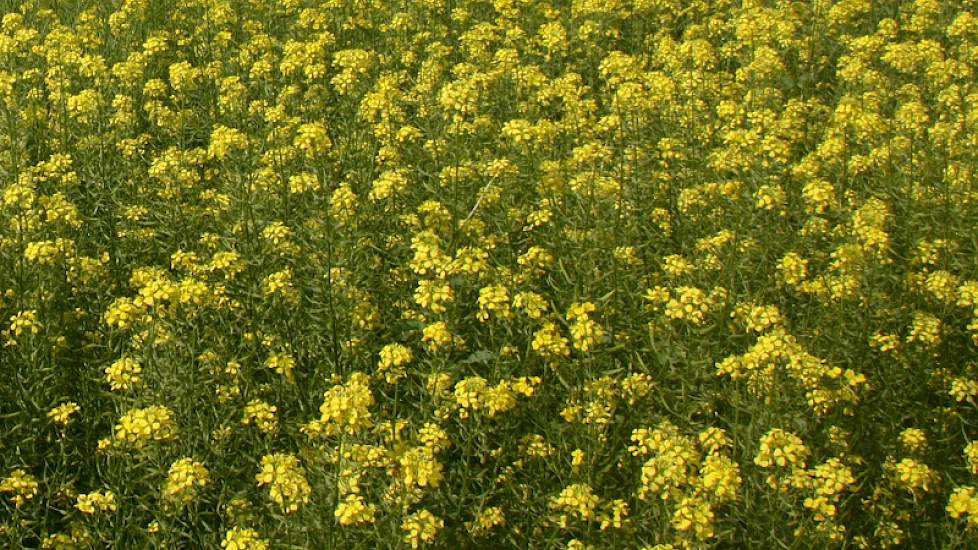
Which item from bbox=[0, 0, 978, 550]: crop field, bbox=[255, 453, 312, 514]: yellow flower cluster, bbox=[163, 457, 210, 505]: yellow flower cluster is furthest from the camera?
bbox=[0, 0, 978, 550]: crop field

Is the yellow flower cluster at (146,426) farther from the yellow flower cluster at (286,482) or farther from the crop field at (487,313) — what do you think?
the yellow flower cluster at (286,482)

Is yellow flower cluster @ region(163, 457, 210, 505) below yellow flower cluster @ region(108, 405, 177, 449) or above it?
below

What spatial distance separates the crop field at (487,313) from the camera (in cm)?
361

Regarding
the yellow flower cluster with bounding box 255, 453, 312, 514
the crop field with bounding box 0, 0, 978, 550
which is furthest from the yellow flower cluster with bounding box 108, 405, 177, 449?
the yellow flower cluster with bounding box 255, 453, 312, 514

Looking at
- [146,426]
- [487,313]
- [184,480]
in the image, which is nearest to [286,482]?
[184,480]

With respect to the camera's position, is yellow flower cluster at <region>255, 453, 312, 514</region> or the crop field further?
the crop field

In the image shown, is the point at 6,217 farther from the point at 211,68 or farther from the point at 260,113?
the point at 211,68

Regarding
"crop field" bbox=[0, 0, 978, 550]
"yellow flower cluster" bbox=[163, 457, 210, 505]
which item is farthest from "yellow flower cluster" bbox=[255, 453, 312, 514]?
"yellow flower cluster" bbox=[163, 457, 210, 505]

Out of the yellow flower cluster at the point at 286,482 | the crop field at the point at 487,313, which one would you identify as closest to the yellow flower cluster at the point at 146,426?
the crop field at the point at 487,313

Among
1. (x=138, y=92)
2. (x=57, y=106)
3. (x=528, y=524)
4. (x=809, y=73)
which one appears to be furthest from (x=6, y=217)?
(x=809, y=73)

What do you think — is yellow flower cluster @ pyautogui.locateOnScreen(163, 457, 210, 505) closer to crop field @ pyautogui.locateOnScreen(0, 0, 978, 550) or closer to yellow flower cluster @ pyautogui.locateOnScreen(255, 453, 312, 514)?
crop field @ pyautogui.locateOnScreen(0, 0, 978, 550)

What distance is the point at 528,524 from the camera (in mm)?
3809

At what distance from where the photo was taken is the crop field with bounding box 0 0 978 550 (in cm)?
361

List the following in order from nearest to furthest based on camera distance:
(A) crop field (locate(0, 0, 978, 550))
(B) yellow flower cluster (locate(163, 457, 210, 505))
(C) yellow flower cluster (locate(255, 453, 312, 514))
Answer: (C) yellow flower cluster (locate(255, 453, 312, 514)) → (B) yellow flower cluster (locate(163, 457, 210, 505)) → (A) crop field (locate(0, 0, 978, 550))
